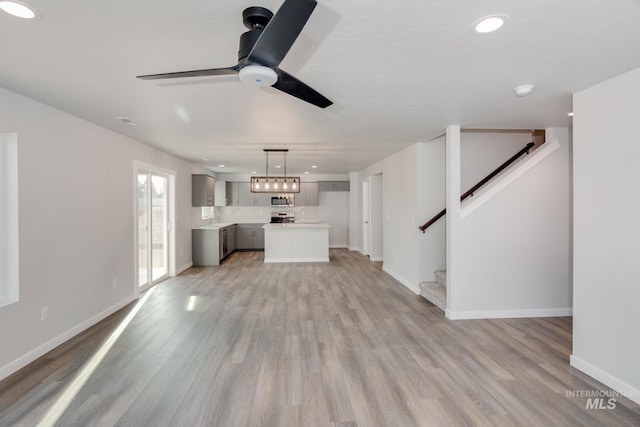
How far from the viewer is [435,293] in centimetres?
448

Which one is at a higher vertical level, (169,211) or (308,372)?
(169,211)

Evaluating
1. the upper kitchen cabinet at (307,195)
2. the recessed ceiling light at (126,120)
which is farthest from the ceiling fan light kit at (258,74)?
the upper kitchen cabinet at (307,195)

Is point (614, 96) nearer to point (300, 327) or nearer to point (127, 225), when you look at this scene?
point (300, 327)

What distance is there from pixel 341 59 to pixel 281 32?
87cm

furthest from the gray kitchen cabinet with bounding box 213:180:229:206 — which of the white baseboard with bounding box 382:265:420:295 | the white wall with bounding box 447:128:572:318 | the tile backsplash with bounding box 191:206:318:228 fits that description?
the white wall with bounding box 447:128:572:318

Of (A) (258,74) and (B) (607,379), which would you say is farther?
(B) (607,379)

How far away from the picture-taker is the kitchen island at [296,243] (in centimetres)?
784

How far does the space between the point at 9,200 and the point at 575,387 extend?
198 inches

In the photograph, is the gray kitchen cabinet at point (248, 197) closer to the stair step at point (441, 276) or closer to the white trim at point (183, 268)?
the white trim at point (183, 268)

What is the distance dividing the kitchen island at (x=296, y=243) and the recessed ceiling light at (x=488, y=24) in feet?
20.5

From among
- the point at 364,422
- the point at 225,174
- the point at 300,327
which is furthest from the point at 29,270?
the point at 225,174

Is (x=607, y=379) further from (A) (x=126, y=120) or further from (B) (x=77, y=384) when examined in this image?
(A) (x=126, y=120)

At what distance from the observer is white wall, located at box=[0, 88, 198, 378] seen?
9.14ft

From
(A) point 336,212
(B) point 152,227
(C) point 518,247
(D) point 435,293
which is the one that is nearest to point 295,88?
(C) point 518,247
